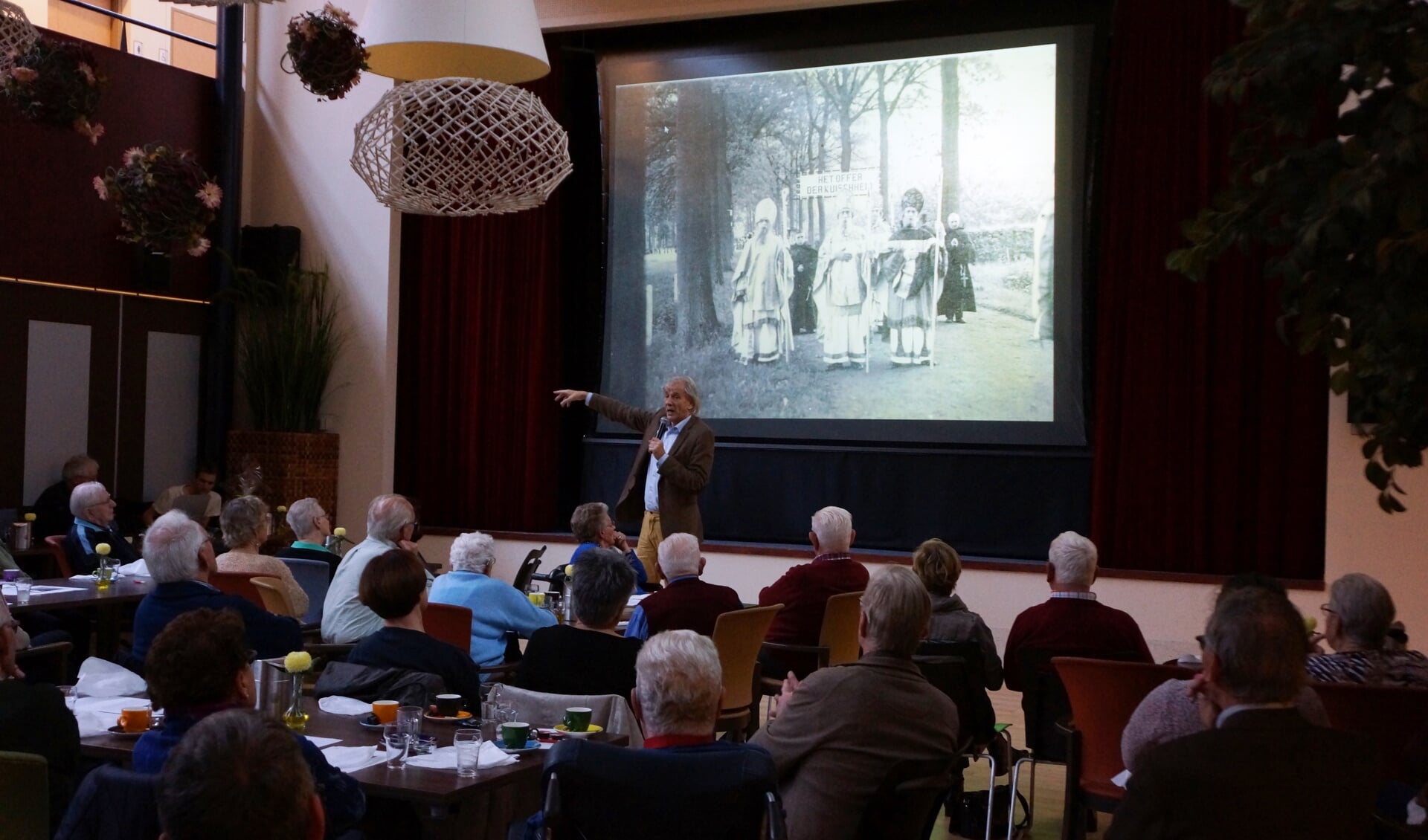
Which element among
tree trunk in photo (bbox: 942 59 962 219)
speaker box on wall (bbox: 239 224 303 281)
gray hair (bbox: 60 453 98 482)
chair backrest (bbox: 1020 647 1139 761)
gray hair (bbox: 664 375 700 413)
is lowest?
chair backrest (bbox: 1020 647 1139 761)

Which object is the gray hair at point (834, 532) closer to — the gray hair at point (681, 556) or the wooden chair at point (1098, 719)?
the gray hair at point (681, 556)

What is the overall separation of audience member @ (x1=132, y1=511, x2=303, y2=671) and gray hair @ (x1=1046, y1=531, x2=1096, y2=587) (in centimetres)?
259

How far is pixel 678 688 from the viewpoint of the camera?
8.94ft

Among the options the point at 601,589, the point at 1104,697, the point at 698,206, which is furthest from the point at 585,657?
the point at 698,206

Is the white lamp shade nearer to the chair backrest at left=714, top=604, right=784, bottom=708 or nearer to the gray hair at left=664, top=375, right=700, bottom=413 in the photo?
the chair backrest at left=714, top=604, right=784, bottom=708

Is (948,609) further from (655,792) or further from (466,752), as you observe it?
(655,792)

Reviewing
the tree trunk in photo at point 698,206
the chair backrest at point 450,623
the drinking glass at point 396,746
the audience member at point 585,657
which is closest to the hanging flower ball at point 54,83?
the chair backrest at point 450,623

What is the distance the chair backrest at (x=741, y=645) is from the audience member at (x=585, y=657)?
0.73m

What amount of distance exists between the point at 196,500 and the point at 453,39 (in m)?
5.17

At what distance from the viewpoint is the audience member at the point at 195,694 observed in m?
2.61

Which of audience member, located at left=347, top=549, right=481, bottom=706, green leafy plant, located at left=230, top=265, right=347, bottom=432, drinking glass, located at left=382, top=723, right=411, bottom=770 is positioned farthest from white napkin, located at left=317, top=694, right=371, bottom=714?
green leafy plant, located at left=230, top=265, right=347, bottom=432

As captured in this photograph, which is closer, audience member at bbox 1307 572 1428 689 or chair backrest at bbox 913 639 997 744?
audience member at bbox 1307 572 1428 689

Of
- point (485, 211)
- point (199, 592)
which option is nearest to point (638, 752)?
point (199, 592)

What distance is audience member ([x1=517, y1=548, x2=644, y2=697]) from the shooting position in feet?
12.6
